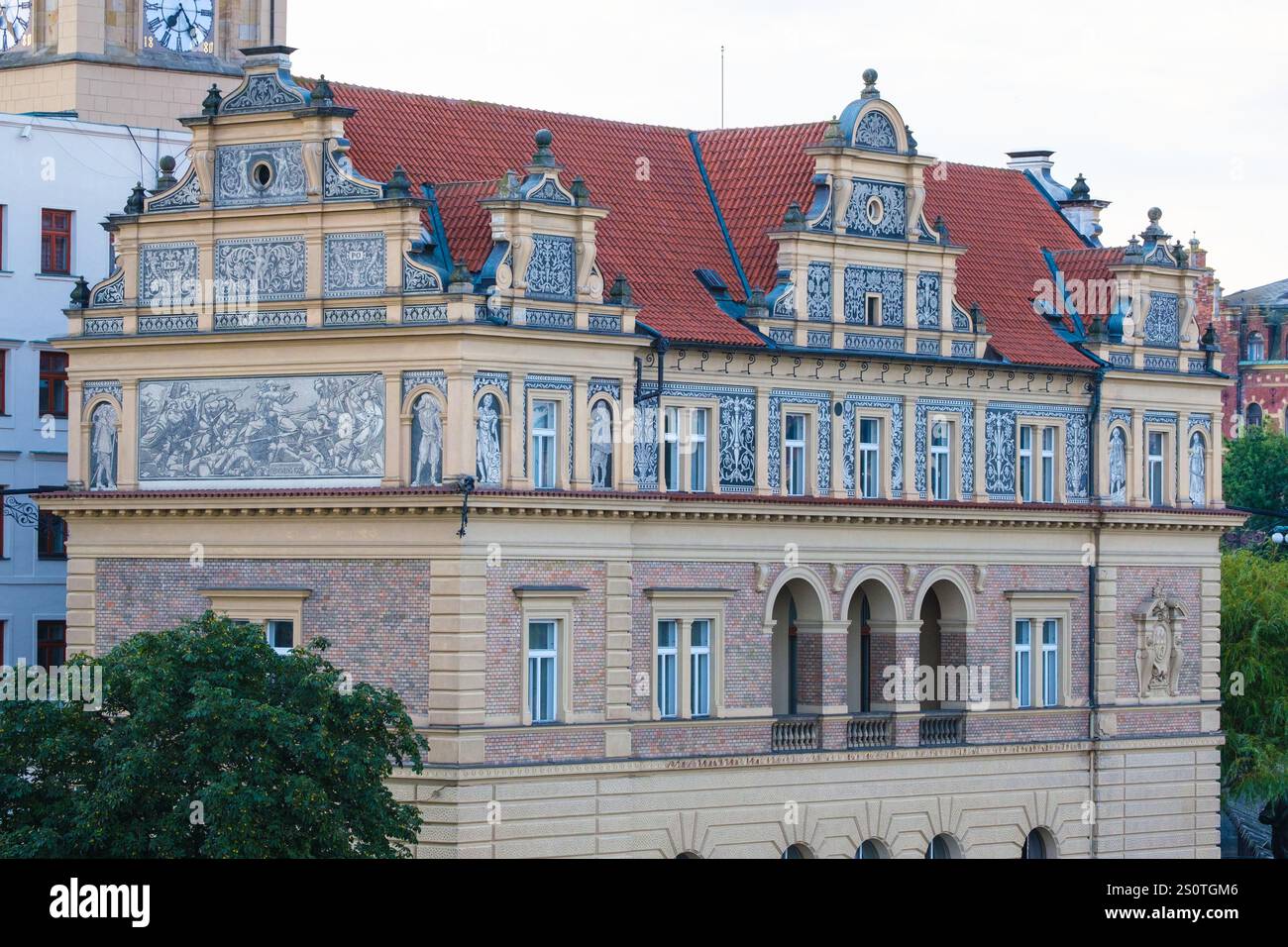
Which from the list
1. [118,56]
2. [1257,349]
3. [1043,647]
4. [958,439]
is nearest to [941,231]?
[958,439]

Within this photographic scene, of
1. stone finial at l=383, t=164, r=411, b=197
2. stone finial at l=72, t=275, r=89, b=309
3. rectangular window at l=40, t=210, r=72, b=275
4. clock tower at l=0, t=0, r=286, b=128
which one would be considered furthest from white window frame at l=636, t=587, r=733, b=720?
clock tower at l=0, t=0, r=286, b=128

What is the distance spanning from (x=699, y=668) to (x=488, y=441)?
25.1 feet

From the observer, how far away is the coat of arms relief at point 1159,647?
69.1 meters

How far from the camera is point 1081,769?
67312mm

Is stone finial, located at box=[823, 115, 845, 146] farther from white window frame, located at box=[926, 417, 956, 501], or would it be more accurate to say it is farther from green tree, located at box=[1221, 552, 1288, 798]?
green tree, located at box=[1221, 552, 1288, 798]

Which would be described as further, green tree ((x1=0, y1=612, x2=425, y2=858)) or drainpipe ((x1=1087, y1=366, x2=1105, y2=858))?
drainpipe ((x1=1087, y1=366, x2=1105, y2=858))

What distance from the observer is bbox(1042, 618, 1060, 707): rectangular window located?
67.2m

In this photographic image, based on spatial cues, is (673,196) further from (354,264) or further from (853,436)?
(354,264)

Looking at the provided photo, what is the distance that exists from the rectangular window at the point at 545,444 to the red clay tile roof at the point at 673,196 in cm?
282

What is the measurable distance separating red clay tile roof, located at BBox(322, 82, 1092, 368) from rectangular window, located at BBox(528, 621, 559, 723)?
6.40m

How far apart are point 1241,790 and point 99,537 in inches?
1268

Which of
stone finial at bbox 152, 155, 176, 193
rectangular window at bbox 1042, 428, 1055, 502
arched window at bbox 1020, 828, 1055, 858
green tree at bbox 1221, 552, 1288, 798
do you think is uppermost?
stone finial at bbox 152, 155, 176, 193
